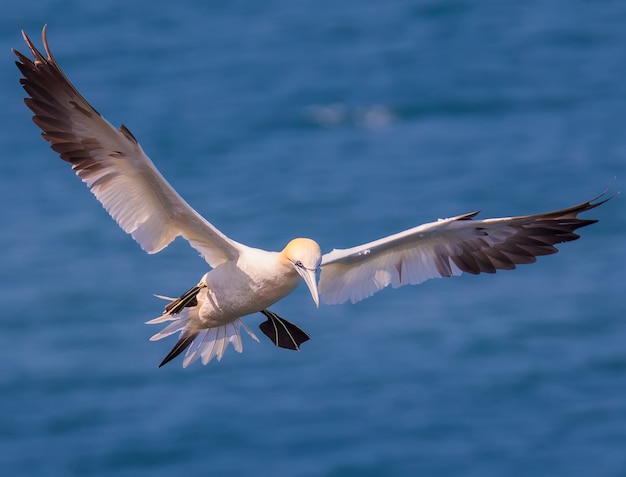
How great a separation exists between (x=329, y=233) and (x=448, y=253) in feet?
58.6

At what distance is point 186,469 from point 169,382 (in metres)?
2.29

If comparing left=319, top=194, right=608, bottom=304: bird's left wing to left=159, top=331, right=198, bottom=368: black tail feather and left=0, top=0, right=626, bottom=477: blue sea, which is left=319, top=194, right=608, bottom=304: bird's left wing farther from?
left=0, top=0, right=626, bottom=477: blue sea

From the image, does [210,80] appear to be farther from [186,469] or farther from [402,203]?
[186,469]

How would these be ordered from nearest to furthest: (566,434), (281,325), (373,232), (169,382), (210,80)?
(281,325), (566,434), (169,382), (373,232), (210,80)

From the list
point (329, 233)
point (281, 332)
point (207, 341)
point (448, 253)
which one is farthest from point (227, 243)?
point (329, 233)

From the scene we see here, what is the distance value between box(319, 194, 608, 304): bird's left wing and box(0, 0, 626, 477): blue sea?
11.8m

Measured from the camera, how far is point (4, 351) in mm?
25984

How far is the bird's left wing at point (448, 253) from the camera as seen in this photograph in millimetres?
10539

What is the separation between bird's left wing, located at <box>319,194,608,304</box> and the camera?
34.6 feet

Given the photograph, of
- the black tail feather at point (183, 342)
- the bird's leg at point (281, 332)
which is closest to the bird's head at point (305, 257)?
the bird's leg at point (281, 332)

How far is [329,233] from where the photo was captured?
28.7m

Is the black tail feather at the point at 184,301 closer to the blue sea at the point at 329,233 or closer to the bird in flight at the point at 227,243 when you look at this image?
the bird in flight at the point at 227,243

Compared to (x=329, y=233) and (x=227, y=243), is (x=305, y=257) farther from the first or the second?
(x=329, y=233)

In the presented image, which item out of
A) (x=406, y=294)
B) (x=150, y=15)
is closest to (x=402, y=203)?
(x=406, y=294)
